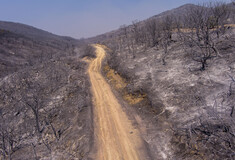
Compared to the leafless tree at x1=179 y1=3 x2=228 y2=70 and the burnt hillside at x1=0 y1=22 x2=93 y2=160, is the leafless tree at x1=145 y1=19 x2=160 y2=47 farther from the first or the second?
the burnt hillside at x1=0 y1=22 x2=93 y2=160

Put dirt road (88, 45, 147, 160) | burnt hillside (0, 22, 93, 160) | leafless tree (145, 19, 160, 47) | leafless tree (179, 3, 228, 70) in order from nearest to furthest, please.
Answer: dirt road (88, 45, 147, 160), burnt hillside (0, 22, 93, 160), leafless tree (179, 3, 228, 70), leafless tree (145, 19, 160, 47)

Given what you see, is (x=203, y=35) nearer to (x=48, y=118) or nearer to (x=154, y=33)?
(x=154, y=33)

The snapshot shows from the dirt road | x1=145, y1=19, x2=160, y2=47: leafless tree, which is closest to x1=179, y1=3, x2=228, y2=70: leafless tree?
x1=145, y1=19, x2=160, y2=47: leafless tree

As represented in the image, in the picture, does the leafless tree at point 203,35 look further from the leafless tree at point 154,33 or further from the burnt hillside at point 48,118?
the burnt hillside at point 48,118

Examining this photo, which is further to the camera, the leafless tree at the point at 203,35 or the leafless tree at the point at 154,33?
the leafless tree at the point at 154,33

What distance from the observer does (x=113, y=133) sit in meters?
12.1

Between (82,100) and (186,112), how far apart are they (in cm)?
1172

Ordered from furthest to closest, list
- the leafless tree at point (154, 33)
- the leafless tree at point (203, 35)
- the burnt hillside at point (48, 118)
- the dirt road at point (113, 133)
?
the leafless tree at point (154, 33)
the leafless tree at point (203, 35)
the burnt hillside at point (48, 118)
the dirt road at point (113, 133)

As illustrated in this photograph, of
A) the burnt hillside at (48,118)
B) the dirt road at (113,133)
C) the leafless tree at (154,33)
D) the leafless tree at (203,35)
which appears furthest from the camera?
the leafless tree at (154,33)

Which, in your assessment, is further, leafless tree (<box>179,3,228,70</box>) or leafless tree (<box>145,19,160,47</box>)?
leafless tree (<box>145,19,160,47</box>)

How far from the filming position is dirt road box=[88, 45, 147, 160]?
9.95 m

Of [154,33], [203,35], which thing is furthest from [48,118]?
[154,33]

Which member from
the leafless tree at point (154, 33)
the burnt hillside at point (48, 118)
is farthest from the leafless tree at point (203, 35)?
the burnt hillside at point (48, 118)

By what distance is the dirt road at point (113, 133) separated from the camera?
995 cm
